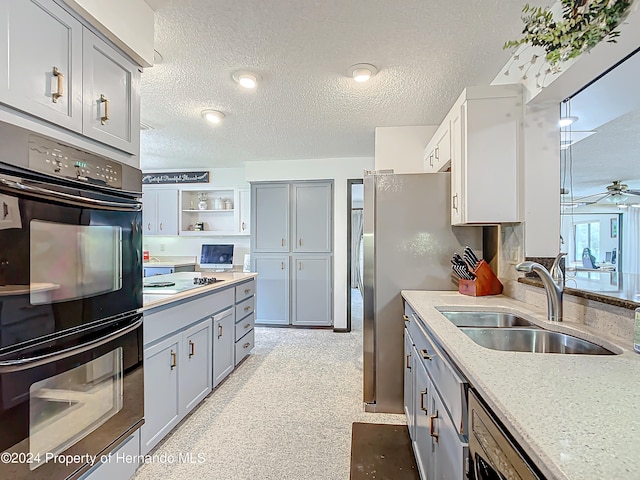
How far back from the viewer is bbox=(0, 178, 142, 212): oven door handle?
3.27 feet

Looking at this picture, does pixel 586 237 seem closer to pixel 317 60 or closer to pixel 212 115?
pixel 317 60

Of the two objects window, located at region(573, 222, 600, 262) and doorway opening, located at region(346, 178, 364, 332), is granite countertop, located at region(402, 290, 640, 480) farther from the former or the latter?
doorway opening, located at region(346, 178, 364, 332)

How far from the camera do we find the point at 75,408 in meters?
1.27

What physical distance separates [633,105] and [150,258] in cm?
594

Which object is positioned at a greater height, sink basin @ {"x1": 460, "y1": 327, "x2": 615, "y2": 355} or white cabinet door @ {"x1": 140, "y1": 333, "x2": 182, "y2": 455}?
sink basin @ {"x1": 460, "y1": 327, "x2": 615, "y2": 355}

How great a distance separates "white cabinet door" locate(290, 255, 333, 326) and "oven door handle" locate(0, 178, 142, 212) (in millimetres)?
3249

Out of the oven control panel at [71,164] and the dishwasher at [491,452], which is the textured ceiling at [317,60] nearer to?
the oven control panel at [71,164]

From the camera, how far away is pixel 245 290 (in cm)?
332

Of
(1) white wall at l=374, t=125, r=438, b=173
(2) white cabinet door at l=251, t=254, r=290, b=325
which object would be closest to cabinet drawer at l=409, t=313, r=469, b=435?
(1) white wall at l=374, t=125, r=438, b=173

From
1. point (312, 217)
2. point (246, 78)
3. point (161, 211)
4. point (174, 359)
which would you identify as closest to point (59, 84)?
point (246, 78)

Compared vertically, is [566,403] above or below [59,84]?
below

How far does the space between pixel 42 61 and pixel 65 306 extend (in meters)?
0.87

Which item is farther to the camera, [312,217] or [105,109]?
[312,217]

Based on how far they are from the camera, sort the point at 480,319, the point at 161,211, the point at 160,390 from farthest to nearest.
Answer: the point at 161,211, the point at 160,390, the point at 480,319
